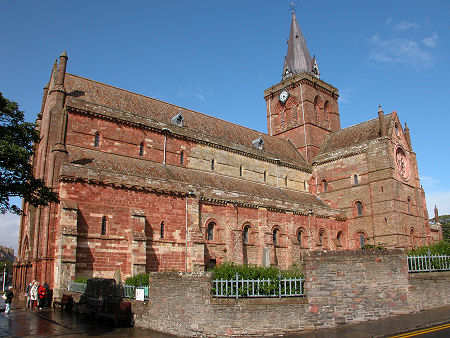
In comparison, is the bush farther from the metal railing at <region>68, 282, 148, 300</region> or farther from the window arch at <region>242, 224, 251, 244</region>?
the window arch at <region>242, 224, 251, 244</region>

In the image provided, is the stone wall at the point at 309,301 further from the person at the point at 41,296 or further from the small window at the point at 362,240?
the small window at the point at 362,240

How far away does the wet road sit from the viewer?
13.3 meters

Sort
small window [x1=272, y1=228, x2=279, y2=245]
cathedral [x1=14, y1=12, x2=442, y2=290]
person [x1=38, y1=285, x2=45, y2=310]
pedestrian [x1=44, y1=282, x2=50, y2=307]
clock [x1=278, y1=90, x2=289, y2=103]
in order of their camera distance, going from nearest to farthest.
Answer: person [x1=38, y1=285, x2=45, y2=310] < pedestrian [x1=44, y1=282, x2=50, y2=307] < cathedral [x1=14, y1=12, x2=442, y2=290] < small window [x1=272, y1=228, x2=279, y2=245] < clock [x1=278, y1=90, x2=289, y2=103]

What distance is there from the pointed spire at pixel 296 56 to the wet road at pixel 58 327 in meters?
41.2

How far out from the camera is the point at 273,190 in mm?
36688

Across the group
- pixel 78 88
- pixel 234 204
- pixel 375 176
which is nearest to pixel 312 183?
pixel 375 176

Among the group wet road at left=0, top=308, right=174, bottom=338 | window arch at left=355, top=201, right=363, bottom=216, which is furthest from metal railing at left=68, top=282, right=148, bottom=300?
window arch at left=355, top=201, right=363, bottom=216

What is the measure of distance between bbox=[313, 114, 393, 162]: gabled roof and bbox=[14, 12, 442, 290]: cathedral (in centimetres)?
16

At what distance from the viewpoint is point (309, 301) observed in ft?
44.2

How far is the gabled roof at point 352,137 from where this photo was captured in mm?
39803

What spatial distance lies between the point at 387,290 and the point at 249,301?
5.77 meters

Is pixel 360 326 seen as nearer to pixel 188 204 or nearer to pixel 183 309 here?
pixel 183 309

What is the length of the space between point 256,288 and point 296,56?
42.7 metres

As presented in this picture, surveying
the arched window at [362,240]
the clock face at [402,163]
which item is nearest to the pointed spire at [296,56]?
the clock face at [402,163]
